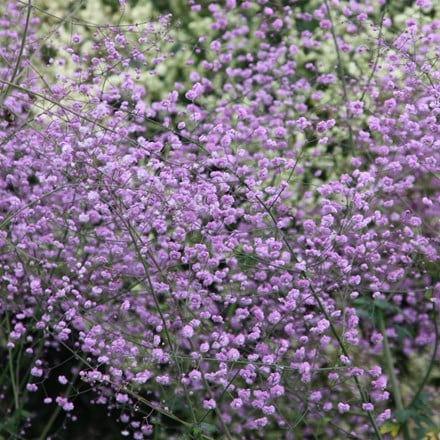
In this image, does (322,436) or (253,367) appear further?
(322,436)

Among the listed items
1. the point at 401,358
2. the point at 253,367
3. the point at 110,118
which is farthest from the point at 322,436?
the point at 110,118

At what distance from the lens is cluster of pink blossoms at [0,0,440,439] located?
3.47 m

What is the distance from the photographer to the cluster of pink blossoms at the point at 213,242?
11.4 ft

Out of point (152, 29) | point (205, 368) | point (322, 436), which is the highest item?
point (152, 29)

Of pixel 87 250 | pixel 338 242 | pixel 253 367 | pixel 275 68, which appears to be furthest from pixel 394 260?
pixel 275 68

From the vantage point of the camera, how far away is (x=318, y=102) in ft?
18.8

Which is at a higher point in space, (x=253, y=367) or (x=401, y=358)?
(x=253, y=367)

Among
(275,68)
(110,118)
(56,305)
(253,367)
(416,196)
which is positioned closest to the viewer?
(253,367)

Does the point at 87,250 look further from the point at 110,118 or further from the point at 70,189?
the point at 110,118

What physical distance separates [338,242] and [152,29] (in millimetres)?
1520

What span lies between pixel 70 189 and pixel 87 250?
310 mm

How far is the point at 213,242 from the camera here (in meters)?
3.57

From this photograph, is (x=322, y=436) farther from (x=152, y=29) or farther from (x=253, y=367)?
(x=152, y=29)

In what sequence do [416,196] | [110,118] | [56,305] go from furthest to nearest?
[416,196] → [110,118] → [56,305]
